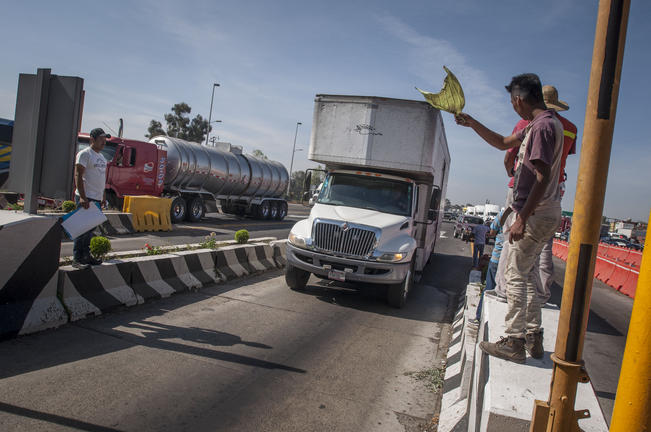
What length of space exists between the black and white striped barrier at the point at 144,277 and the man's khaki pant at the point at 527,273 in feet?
15.1

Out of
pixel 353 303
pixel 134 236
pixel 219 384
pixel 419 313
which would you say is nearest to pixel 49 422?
pixel 219 384

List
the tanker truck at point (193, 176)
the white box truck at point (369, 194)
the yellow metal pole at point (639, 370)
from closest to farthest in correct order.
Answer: the yellow metal pole at point (639, 370) → the white box truck at point (369, 194) → the tanker truck at point (193, 176)

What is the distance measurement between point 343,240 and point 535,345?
15.0ft

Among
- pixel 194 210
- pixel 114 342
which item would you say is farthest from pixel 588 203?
pixel 194 210

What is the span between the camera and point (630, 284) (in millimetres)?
14812

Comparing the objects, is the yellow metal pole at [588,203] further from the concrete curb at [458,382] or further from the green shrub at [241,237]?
the green shrub at [241,237]

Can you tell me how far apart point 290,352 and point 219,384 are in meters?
1.18

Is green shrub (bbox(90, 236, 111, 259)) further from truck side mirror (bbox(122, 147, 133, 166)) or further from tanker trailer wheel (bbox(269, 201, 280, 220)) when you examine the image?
tanker trailer wheel (bbox(269, 201, 280, 220))

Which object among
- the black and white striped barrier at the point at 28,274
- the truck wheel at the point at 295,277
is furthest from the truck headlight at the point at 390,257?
the black and white striped barrier at the point at 28,274

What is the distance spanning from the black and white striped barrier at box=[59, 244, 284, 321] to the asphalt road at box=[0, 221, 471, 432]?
199 mm

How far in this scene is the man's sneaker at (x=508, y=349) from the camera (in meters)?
3.11

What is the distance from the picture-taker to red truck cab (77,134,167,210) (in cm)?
1645

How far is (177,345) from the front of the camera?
16.1 feet

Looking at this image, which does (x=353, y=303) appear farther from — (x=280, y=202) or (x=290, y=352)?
(x=280, y=202)
